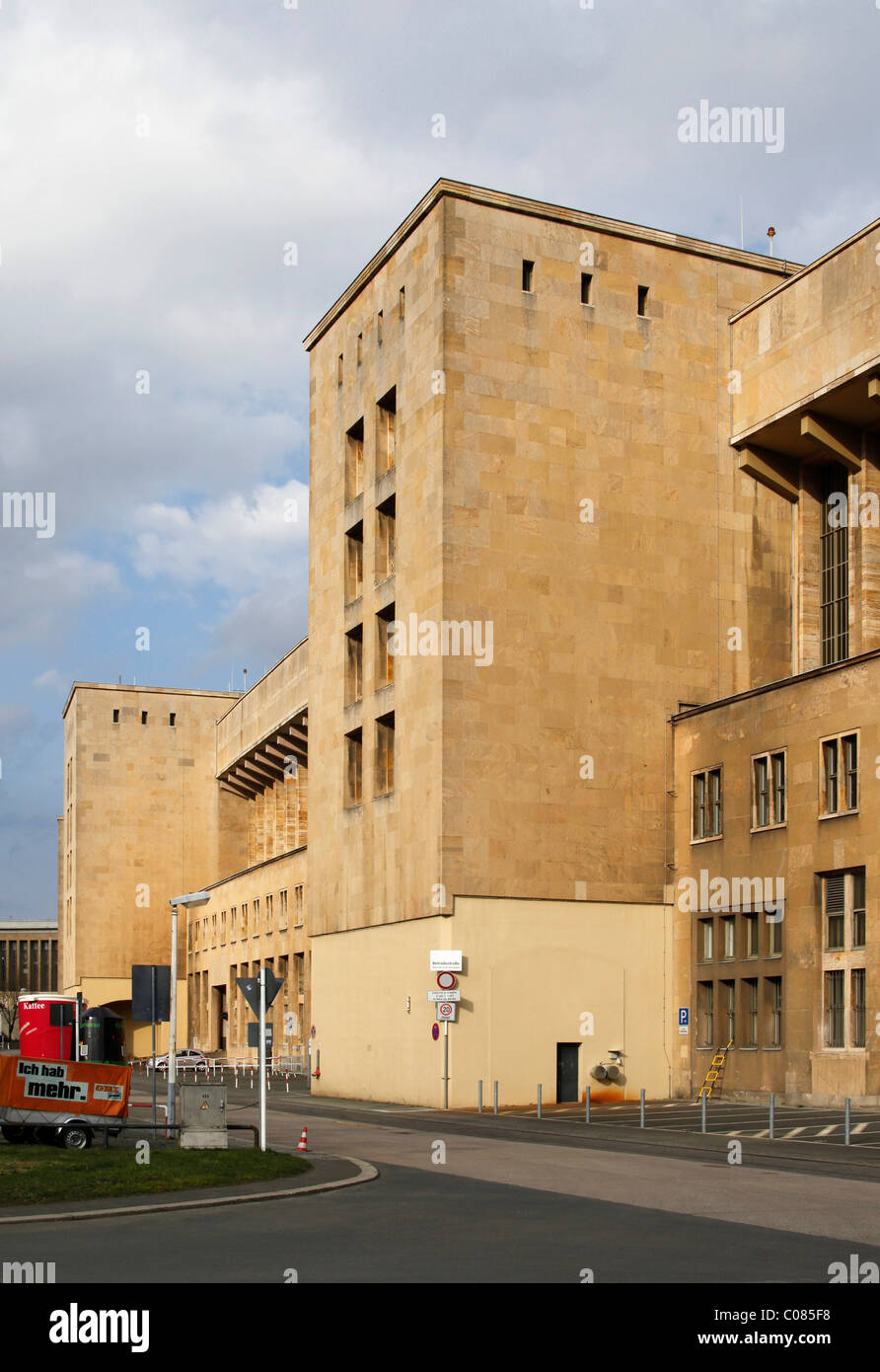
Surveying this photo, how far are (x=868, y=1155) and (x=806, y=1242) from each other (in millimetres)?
12378

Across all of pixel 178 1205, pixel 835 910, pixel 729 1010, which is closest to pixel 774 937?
pixel 835 910

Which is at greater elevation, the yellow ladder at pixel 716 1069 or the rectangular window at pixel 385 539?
the rectangular window at pixel 385 539

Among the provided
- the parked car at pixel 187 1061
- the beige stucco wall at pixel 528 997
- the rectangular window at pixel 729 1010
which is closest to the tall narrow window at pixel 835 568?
the beige stucco wall at pixel 528 997

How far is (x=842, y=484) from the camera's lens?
4828 cm

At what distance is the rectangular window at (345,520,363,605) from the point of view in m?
52.8

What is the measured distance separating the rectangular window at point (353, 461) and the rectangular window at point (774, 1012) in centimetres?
2151

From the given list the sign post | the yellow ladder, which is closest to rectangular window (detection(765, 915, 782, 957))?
the yellow ladder

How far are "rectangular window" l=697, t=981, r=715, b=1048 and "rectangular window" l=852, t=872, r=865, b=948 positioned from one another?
6.75m

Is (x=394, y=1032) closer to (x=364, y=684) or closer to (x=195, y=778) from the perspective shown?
(x=364, y=684)

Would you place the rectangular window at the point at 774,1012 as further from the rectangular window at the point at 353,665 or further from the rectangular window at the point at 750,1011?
the rectangular window at the point at 353,665

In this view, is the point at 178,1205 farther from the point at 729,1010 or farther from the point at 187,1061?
the point at 187,1061

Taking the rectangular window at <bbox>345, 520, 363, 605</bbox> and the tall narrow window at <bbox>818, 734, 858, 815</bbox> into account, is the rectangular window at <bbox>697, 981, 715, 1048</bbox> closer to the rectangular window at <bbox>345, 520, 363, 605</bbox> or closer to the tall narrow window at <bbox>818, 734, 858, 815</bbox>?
the tall narrow window at <bbox>818, 734, 858, 815</bbox>

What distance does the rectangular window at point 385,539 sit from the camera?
50.0 metres
